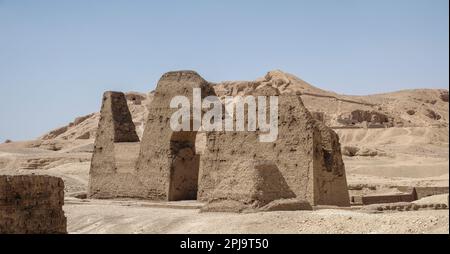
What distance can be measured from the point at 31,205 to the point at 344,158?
36933 millimetres

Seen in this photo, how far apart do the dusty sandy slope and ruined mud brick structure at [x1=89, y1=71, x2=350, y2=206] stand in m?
1.88

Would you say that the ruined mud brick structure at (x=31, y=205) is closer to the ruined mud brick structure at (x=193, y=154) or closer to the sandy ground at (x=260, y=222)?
the sandy ground at (x=260, y=222)

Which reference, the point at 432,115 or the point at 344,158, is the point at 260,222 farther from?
the point at 432,115

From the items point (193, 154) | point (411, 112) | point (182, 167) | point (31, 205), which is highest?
point (411, 112)

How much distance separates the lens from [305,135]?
22.0m

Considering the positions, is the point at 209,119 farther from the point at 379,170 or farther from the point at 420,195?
the point at 379,170

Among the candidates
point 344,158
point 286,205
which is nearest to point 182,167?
point 286,205

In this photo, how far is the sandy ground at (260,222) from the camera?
13352mm

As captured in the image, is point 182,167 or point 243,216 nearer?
point 243,216

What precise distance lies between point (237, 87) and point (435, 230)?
66.2 metres

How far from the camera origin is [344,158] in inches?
1893

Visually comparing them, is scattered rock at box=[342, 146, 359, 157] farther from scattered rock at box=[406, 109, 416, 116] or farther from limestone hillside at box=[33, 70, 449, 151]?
scattered rock at box=[406, 109, 416, 116]

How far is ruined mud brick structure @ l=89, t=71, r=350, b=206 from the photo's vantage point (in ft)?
72.4

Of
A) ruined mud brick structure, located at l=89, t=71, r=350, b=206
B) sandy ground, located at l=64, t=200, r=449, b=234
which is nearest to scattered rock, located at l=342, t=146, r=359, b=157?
ruined mud brick structure, located at l=89, t=71, r=350, b=206
